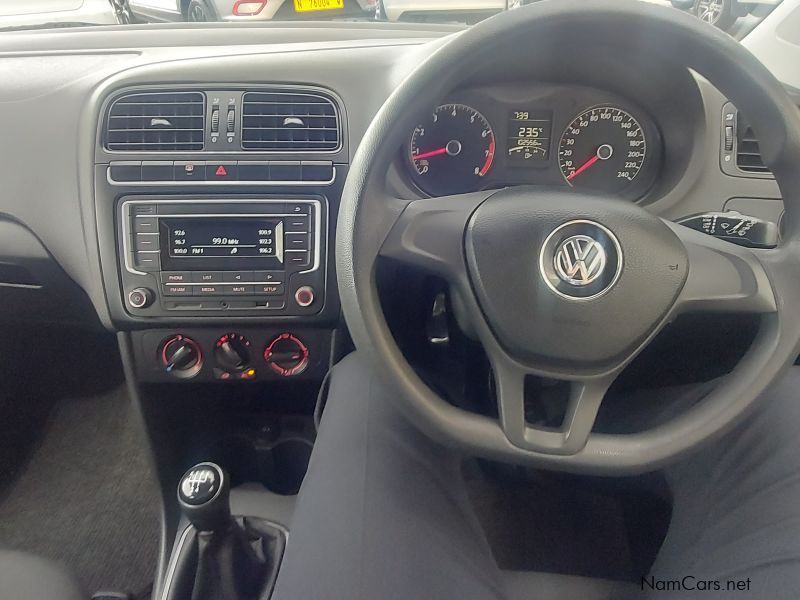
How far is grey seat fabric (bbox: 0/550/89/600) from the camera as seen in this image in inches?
30.9

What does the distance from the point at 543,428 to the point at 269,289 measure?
1.58ft

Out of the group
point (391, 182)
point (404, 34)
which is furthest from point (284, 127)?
point (404, 34)

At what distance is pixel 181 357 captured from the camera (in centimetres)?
116

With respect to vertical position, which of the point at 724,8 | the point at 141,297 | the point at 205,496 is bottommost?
the point at 205,496

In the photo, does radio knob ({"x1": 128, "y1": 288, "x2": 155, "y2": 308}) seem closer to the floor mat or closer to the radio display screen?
the radio display screen

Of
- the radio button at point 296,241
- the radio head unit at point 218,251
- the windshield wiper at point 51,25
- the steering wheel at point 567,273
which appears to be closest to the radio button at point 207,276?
the radio head unit at point 218,251

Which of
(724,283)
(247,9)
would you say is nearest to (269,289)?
(724,283)

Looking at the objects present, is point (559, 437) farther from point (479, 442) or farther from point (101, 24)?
point (101, 24)

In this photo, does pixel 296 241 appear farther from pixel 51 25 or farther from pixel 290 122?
pixel 51 25

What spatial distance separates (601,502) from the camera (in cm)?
126

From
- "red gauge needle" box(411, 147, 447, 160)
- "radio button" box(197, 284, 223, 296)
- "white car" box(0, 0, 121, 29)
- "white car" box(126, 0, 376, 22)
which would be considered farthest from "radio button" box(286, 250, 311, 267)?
"white car" box(0, 0, 121, 29)

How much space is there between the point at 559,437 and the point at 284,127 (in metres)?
0.57

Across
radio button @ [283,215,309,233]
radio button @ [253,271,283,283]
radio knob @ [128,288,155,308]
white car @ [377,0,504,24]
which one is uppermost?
white car @ [377,0,504,24]

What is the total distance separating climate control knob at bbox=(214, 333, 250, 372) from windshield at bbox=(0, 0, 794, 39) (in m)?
0.54
